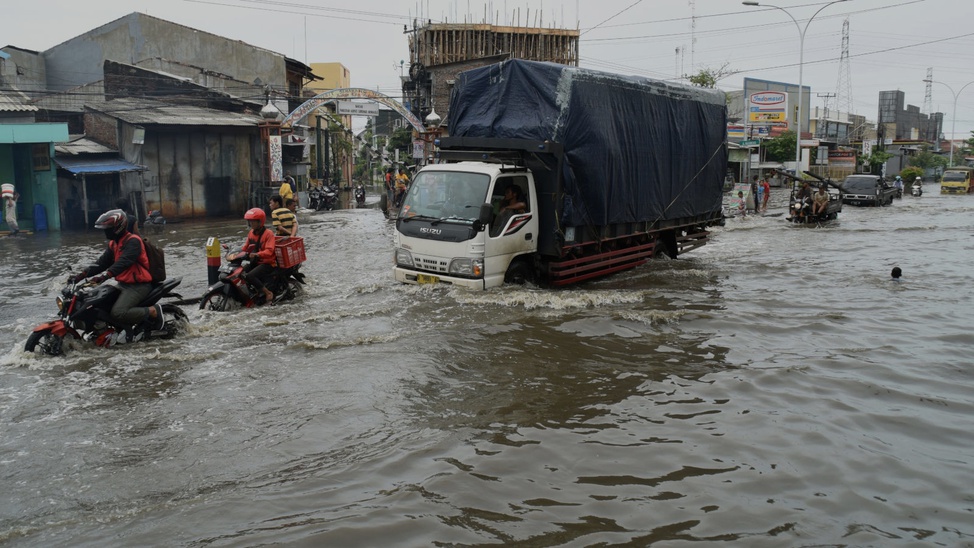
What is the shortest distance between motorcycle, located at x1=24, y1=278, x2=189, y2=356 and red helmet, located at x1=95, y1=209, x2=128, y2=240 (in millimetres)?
531

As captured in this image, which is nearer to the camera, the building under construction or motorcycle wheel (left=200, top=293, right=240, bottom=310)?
motorcycle wheel (left=200, top=293, right=240, bottom=310)

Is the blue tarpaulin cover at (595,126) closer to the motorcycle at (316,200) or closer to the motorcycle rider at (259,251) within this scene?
the motorcycle rider at (259,251)

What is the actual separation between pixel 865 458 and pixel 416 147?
3009cm

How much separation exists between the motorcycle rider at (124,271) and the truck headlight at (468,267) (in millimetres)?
3834

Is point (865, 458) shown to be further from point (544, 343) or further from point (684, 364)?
point (544, 343)

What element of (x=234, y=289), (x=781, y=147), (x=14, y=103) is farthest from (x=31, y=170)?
(x=781, y=147)

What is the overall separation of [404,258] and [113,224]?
4.05 metres

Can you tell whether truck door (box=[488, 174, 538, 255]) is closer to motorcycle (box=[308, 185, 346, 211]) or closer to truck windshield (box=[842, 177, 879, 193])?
motorcycle (box=[308, 185, 346, 211])

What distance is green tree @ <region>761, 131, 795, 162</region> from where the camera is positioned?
2115 inches

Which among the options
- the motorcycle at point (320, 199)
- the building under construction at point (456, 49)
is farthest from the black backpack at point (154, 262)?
the building under construction at point (456, 49)

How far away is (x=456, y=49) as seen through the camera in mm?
48000

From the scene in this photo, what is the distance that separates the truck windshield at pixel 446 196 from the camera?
34.8 feet

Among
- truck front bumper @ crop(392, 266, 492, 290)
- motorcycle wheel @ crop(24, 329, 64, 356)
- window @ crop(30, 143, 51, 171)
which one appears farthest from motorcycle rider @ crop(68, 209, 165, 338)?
window @ crop(30, 143, 51, 171)

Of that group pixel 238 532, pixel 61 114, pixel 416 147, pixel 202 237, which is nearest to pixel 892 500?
pixel 238 532
